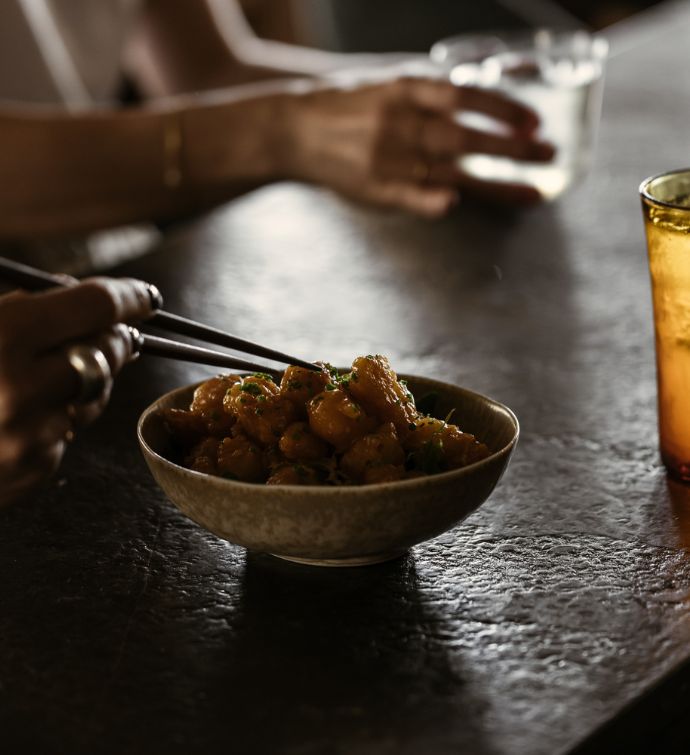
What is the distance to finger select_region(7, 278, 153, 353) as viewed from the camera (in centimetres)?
63

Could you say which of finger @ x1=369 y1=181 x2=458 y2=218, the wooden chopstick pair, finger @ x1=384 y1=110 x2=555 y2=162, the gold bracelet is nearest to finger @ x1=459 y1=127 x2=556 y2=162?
finger @ x1=384 y1=110 x2=555 y2=162

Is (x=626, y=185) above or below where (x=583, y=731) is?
below

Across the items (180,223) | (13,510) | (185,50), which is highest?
(13,510)

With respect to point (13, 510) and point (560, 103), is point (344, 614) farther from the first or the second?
point (560, 103)

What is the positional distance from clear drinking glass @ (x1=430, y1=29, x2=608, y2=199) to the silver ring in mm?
769

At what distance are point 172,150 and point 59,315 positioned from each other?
1.05 m

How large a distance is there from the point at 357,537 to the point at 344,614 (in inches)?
2.0

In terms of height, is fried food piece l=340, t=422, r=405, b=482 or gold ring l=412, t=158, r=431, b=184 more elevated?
fried food piece l=340, t=422, r=405, b=482

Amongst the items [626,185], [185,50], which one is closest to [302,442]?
[626,185]

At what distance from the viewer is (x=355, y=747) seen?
1.77 ft

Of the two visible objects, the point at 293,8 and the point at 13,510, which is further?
the point at 293,8

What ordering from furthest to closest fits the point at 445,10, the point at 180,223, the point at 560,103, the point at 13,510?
the point at 445,10 < the point at 180,223 < the point at 560,103 < the point at 13,510

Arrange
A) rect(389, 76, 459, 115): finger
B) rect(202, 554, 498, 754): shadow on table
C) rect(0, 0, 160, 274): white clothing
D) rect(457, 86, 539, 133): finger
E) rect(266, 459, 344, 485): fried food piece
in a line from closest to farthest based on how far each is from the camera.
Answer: rect(202, 554, 498, 754): shadow on table → rect(266, 459, 344, 485): fried food piece → rect(457, 86, 539, 133): finger → rect(389, 76, 459, 115): finger → rect(0, 0, 160, 274): white clothing

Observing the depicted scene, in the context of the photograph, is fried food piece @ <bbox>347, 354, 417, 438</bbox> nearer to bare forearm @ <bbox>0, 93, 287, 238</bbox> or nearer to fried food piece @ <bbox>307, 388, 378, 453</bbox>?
fried food piece @ <bbox>307, 388, 378, 453</bbox>
